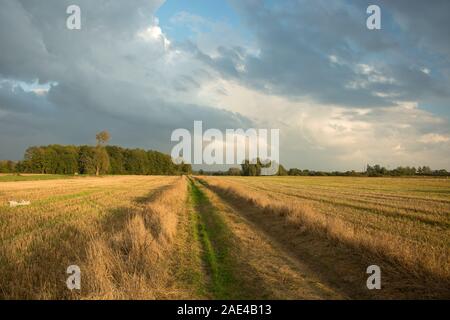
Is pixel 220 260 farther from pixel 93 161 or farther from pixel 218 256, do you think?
pixel 93 161

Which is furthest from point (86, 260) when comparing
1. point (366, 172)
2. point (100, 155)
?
point (366, 172)

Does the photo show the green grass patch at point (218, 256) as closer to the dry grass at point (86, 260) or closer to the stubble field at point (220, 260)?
the stubble field at point (220, 260)

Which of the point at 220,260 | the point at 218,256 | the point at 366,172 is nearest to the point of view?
the point at 220,260

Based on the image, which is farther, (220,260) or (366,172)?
(366,172)

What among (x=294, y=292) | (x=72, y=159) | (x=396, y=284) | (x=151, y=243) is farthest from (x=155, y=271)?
(x=72, y=159)

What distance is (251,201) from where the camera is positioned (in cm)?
2259

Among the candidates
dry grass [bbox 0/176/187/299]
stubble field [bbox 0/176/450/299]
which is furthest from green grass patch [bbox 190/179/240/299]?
dry grass [bbox 0/176/187/299]

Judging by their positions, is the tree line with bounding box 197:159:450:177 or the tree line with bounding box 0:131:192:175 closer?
the tree line with bounding box 0:131:192:175

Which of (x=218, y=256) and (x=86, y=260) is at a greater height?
(x=86, y=260)

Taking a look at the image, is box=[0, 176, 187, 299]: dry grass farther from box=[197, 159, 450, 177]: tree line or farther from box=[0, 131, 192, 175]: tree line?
box=[197, 159, 450, 177]: tree line

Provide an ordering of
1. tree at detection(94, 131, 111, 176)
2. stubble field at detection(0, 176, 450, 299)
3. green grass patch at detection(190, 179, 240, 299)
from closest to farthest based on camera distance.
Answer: stubble field at detection(0, 176, 450, 299), green grass patch at detection(190, 179, 240, 299), tree at detection(94, 131, 111, 176)

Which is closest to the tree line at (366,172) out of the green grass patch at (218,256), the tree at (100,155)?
the tree at (100,155)

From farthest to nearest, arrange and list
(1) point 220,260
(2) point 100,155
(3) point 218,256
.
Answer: (2) point 100,155 → (3) point 218,256 → (1) point 220,260
